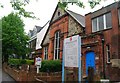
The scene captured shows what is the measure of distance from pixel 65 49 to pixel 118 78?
241 inches

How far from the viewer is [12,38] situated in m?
31.0

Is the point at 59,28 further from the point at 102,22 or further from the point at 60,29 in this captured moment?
the point at 102,22

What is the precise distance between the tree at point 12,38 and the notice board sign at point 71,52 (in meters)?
21.4

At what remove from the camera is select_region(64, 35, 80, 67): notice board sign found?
9234 mm

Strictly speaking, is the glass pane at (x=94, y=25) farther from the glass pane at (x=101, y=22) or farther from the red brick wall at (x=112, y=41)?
the red brick wall at (x=112, y=41)

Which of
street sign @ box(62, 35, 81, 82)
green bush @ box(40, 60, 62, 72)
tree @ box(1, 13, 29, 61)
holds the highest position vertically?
tree @ box(1, 13, 29, 61)

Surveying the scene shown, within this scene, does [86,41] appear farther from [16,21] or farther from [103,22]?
[16,21]

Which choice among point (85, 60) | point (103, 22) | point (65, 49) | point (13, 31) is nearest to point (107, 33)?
point (103, 22)

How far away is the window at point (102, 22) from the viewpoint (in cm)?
1698

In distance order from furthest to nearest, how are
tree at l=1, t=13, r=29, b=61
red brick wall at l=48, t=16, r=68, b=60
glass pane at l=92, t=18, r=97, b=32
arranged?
tree at l=1, t=13, r=29, b=61 < red brick wall at l=48, t=16, r=68, b=60 < glass pane at l=92, t=18, r=97, b=32

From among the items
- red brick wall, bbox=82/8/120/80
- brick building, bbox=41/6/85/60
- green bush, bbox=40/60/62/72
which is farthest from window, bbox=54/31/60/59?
red brick wall, bbox=82/8/120/80

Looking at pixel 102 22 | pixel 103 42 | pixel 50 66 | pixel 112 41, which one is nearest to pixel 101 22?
pixel 102 22

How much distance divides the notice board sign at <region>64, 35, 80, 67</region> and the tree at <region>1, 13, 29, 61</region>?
70.2ft

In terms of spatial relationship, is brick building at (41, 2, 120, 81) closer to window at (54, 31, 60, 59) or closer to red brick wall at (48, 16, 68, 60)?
red brick wall at (48, 16, 68, 60)
